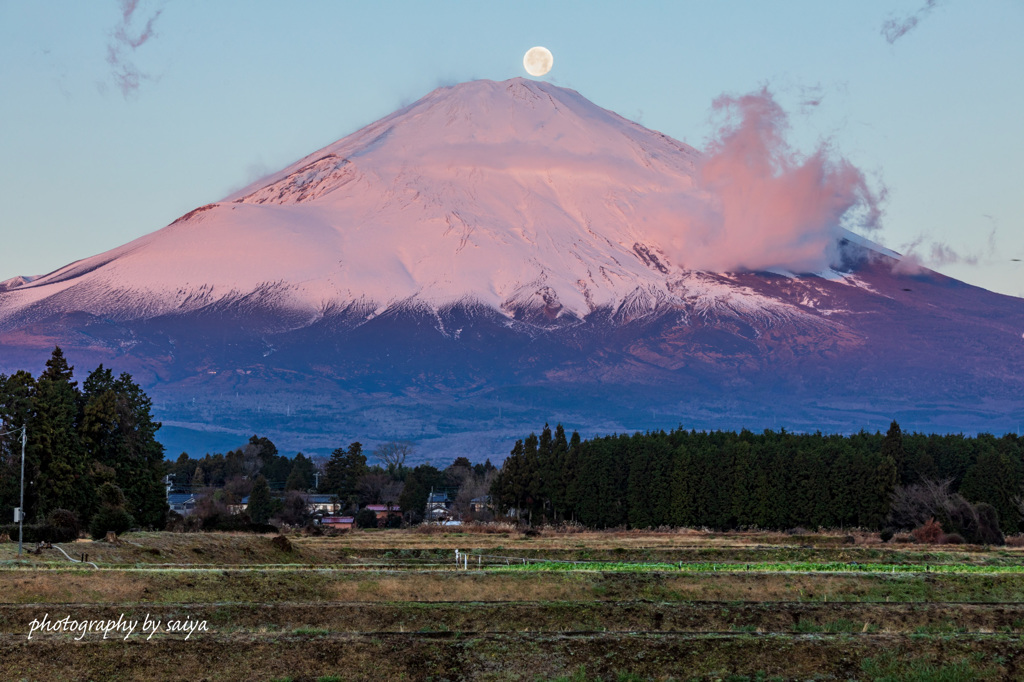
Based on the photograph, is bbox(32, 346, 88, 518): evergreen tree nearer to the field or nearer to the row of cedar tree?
the row of cedar tree

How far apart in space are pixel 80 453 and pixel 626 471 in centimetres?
5746

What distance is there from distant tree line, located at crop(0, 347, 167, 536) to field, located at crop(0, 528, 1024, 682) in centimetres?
1763

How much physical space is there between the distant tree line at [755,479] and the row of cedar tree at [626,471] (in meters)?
0.11

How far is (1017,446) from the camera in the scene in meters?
102

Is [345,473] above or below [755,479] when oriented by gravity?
above

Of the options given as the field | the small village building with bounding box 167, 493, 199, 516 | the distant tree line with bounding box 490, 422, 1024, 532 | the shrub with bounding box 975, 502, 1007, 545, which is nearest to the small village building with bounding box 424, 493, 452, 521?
the distant tree line with bounding box 490, 422, 1024, 532

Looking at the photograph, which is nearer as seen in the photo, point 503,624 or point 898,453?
point 503,624

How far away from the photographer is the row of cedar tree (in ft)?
200

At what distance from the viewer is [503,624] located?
26547 mm

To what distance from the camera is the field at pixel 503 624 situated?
70.1 ft

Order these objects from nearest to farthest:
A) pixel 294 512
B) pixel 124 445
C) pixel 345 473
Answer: pixel 124 445 < pixel 294 512 < pixel 345 473

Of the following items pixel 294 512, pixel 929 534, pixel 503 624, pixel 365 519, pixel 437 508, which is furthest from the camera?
pixel 437 508

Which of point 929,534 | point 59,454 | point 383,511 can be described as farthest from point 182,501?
point 929,534

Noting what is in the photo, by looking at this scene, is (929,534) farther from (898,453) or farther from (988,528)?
(898,453)
